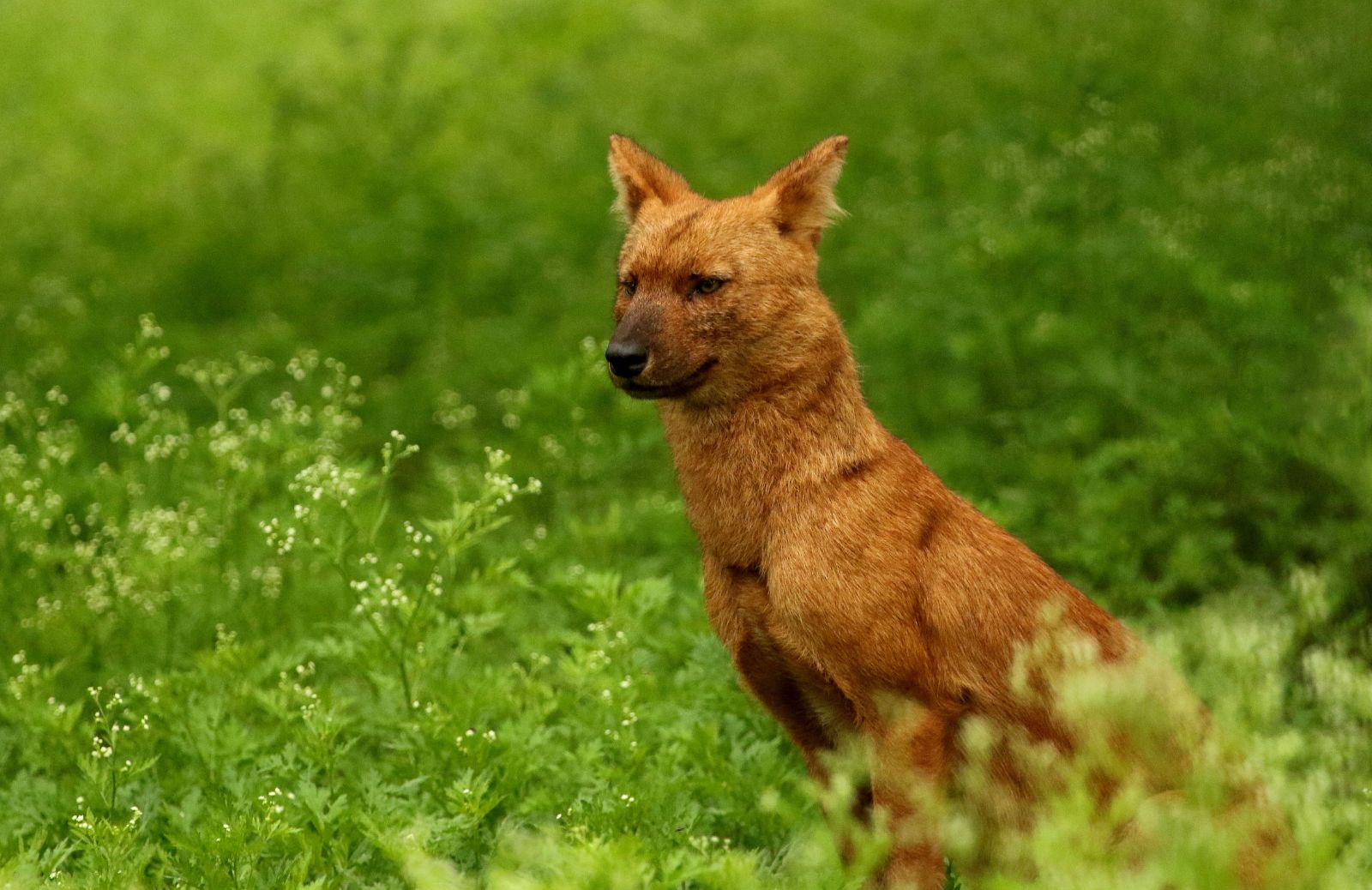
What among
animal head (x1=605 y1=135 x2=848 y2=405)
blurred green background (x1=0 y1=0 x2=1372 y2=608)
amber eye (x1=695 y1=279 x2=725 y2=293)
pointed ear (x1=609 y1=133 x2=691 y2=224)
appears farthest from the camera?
blurred green background (x1=0 y1=0 x2=1372 y2=608)

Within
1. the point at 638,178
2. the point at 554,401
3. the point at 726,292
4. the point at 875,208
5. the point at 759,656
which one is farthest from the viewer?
the point at 875,208

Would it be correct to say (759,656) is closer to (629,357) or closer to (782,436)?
(782,436)

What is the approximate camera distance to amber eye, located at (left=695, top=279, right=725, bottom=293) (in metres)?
4.59

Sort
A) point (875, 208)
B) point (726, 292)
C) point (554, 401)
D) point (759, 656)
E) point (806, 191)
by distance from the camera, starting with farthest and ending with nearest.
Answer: point (875, 208) → point (554, 401) → point (806, 191) → point (726, 292) → point (759, 656)

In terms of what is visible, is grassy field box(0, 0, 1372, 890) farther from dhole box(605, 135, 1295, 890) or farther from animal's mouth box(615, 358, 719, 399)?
animal's mouth box(615, 358, 719, 399)

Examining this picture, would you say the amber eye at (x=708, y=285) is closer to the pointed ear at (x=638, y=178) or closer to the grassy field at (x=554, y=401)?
the pointed ear at (x=638, y=178)

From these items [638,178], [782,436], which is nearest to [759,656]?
[782,436]

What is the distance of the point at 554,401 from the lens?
7055 mm

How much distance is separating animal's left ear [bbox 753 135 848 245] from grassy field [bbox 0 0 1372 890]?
123cm

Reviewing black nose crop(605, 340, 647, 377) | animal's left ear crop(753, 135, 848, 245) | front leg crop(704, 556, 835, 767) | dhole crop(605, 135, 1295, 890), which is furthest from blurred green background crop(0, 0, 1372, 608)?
black nose crop(605, 340, 647, 377)

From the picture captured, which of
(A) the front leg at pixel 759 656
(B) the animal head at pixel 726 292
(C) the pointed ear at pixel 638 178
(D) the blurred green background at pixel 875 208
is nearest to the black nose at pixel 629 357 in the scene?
(B) the animal head at pixel 726 292

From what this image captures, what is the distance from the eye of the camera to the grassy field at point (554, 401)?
4.75 meters

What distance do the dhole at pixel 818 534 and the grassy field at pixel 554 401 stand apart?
13.6 inches

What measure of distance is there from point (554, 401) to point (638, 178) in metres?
2.15
